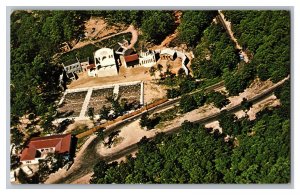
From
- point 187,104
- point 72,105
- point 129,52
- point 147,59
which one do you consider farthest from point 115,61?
point 187,104

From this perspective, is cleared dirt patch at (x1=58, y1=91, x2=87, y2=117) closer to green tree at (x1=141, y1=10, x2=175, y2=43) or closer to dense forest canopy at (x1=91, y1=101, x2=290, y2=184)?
dense forest canopy at (x1=91, y1=101, x2=290, y2=184)

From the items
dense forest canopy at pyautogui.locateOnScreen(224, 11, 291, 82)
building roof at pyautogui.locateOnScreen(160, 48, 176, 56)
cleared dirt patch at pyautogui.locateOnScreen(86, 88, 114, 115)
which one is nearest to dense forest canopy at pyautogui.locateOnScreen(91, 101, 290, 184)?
dense forest canopy at pyautogui.locateOnScreen(224, 11, 291, 82)

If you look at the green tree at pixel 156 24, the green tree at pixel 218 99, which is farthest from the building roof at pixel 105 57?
the green tree at pixel 218 99

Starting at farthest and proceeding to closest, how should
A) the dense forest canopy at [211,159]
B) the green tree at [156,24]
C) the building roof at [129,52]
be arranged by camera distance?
1. the green tree at [156,24]
2. the building roof at [129,52]
3. the dense forest canopy at [211,159]

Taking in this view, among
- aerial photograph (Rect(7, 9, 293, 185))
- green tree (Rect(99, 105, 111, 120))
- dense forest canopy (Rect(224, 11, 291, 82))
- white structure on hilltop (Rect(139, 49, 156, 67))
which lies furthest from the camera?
white structure on hilltop (Rect(139, 49, 156, 67))

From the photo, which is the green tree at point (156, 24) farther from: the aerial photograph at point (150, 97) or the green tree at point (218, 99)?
the green tree at point (218, 99)

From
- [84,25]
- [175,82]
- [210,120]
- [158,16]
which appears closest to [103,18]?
[84,25]

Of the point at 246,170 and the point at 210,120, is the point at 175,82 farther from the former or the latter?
the point at 246,170
